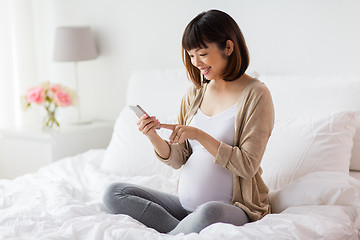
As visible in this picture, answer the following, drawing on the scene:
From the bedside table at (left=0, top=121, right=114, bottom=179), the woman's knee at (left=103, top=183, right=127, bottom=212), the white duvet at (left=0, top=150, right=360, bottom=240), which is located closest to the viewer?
the white duvet at (left=0, top=150, right=360, bottom=240)

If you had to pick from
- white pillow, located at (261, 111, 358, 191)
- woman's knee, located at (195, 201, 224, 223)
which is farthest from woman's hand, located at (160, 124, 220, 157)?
white pillow, located at (261, 111, 358, 191)

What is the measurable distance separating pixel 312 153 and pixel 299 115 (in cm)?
27

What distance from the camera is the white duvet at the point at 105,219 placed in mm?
1447

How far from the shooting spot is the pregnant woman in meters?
1.60

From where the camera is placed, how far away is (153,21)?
2986mm

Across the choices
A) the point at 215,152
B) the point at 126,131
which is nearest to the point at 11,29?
the point at 126,131

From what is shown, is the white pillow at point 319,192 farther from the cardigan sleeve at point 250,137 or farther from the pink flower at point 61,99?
the pink flower at point 61,99

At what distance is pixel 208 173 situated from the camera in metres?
1.67

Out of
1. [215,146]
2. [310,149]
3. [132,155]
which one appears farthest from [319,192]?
[132,155]

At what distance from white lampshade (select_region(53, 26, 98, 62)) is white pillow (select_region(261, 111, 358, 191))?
1.55 metres

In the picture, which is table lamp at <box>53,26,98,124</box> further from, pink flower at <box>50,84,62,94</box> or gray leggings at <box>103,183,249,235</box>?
gray leggings at <box>103,183,249,235</box>

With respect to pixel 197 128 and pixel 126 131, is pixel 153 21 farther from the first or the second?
pixel 197 128

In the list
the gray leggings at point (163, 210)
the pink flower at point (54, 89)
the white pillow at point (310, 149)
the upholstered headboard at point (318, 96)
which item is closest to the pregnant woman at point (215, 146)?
the gray leggings at point (163, 210)

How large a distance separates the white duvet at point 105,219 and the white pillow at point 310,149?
16 centimetres
